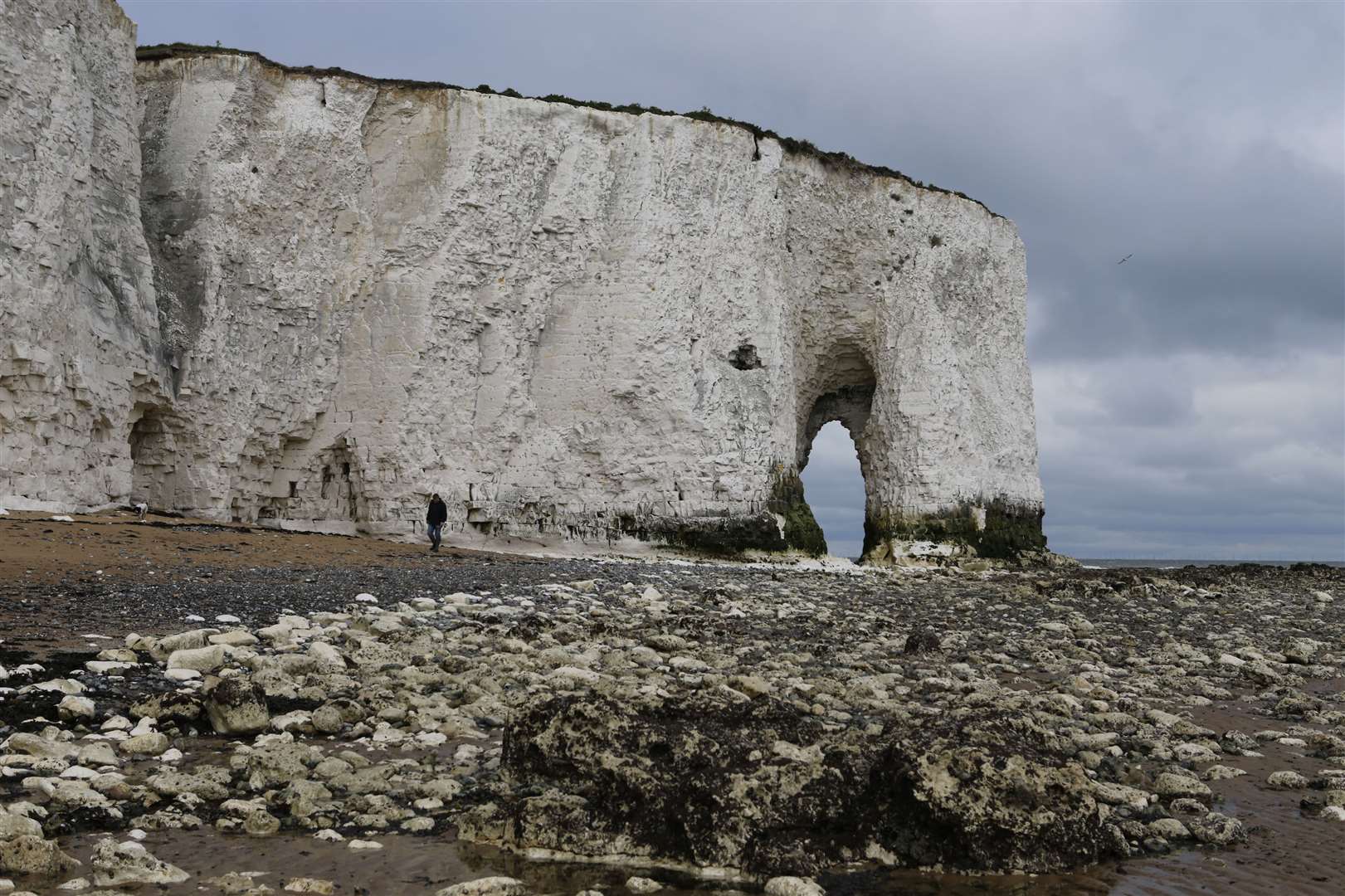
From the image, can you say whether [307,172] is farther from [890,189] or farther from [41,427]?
[890,189]

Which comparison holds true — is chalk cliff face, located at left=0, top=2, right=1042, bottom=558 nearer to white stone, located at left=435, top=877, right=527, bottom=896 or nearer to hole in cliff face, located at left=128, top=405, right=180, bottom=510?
hole in cliff face, located at left=128, top=405, right=180, bottom=510

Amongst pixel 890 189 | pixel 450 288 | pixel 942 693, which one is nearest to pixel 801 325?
pixel 890 189

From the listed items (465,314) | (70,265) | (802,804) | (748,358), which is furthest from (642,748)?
(748,358)

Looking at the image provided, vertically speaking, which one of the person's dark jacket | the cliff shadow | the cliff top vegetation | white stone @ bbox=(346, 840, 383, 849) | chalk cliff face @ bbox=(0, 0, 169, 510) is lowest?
white stone @ bbox=(346, 840, 383, 849)

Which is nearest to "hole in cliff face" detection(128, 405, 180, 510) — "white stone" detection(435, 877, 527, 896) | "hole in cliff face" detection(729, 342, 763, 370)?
"hole in cliff face" detection(729, 342, 763, 370)

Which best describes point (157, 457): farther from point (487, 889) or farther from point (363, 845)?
point (487, 889)

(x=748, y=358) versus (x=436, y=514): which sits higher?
(x=748, y=358)

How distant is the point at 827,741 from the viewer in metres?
4.80

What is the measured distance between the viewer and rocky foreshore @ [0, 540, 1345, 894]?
420 centimetres

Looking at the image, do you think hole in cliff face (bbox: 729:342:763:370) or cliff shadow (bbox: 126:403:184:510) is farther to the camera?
hole in cliff face (bbox: 729:342:763:370)

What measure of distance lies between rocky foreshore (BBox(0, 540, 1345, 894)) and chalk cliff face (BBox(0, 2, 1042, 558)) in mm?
14104

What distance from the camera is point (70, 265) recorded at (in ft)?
59.7

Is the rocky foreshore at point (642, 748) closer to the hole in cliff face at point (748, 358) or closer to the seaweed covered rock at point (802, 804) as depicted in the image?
the seaweed covered rock at point (802, 804)

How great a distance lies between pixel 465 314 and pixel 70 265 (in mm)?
8295
